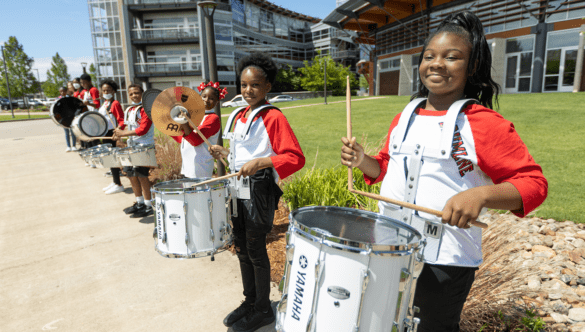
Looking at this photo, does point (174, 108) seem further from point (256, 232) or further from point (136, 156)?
point (136, 156)

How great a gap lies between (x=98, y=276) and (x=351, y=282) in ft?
11.0

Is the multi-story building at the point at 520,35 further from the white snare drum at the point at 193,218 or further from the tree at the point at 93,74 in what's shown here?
the tree at the point at 93,74

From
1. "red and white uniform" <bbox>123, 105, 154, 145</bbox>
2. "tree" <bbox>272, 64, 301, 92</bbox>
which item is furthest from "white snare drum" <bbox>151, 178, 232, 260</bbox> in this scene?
"tree" <bbox>272, 64, 301, 92</bbox>

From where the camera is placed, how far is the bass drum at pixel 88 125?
5.96m

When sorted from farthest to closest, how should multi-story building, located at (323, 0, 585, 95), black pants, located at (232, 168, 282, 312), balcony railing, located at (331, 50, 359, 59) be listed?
balcony railing, located at (331, 50, 359, 59) < multi-story building, located at (323, 0, 585, 95) < black pants, located at (232, 168, 282, 312)

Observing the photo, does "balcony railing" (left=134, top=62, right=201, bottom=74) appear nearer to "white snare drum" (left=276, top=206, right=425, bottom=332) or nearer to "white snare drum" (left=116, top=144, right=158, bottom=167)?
"white snare drum" (left=116, top=144, right=158, bottom=167)

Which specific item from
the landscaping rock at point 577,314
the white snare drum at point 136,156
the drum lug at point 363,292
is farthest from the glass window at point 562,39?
the drum lug at point 363,292

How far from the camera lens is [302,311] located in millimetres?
1506

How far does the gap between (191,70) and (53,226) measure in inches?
1376

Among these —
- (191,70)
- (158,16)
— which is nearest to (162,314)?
(191,70)

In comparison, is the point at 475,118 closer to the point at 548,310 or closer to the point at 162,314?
the point at 548,310

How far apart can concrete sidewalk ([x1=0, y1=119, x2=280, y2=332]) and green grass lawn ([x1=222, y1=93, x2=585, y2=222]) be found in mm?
2620

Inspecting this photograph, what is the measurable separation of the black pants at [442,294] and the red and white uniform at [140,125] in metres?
4.84

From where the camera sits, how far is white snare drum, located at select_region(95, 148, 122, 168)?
16.7 feet
